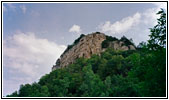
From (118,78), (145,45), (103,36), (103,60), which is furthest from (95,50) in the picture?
(145,45)

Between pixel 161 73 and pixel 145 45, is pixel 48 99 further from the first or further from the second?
pixel 145 45

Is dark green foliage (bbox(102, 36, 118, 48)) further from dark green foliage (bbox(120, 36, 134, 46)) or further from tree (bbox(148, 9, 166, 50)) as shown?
tree (bbox(148, 9, 166, 50))

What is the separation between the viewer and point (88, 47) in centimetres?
3466

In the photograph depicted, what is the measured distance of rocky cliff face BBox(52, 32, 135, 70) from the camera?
34.2 m

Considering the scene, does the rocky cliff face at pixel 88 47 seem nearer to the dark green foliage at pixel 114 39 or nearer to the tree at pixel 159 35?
the dark green foliage at pixel 114 39

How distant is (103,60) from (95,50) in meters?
6.15

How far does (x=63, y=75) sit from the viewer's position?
1053 inches

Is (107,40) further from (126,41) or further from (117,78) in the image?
(117,78)

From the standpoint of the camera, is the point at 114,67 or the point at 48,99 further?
the point at 114,67

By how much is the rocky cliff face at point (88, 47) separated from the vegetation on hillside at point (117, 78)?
2.17 meters

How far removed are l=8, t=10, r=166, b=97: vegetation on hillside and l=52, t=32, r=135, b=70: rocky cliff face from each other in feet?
7.11

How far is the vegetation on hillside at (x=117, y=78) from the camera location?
7.40 meters

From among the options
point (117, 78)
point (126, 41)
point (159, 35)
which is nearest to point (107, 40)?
point (126, 41)

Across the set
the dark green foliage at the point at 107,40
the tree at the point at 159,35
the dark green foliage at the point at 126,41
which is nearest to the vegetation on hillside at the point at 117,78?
the tree at the point at 159,35
